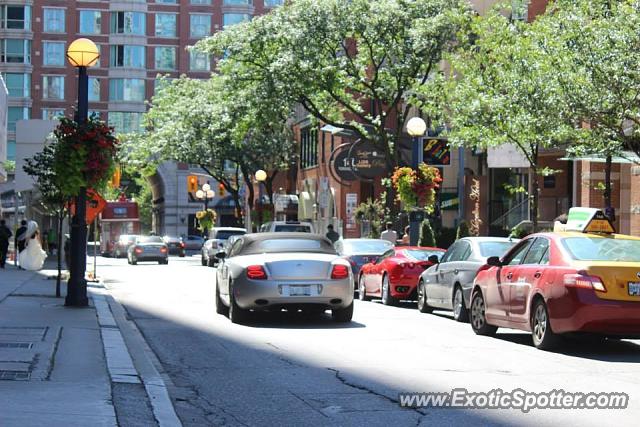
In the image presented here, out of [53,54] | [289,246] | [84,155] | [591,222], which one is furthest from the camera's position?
[53,54]

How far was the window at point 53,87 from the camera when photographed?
96250 mm

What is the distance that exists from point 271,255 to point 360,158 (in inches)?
983

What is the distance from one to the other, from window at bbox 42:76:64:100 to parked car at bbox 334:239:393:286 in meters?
70.1

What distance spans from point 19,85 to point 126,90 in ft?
28.3

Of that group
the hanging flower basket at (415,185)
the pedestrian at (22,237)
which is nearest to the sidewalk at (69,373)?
the hanging flower basket at (415,185)

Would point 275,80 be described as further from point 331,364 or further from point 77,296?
point 331,364

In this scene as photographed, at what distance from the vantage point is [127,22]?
96.1 m

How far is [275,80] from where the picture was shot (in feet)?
128

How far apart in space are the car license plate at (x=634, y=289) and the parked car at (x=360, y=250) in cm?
1506

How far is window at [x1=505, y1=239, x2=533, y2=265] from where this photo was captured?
52.1 feet

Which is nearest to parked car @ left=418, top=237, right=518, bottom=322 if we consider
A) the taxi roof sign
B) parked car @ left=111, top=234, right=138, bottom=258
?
the taxi roof sign

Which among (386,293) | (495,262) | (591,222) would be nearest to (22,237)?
(386,293)

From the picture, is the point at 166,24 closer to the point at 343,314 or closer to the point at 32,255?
the point at 32,255

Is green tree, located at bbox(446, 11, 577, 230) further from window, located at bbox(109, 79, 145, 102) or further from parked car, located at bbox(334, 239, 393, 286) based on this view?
window, located at bbox(109, 79, 145, 102)
